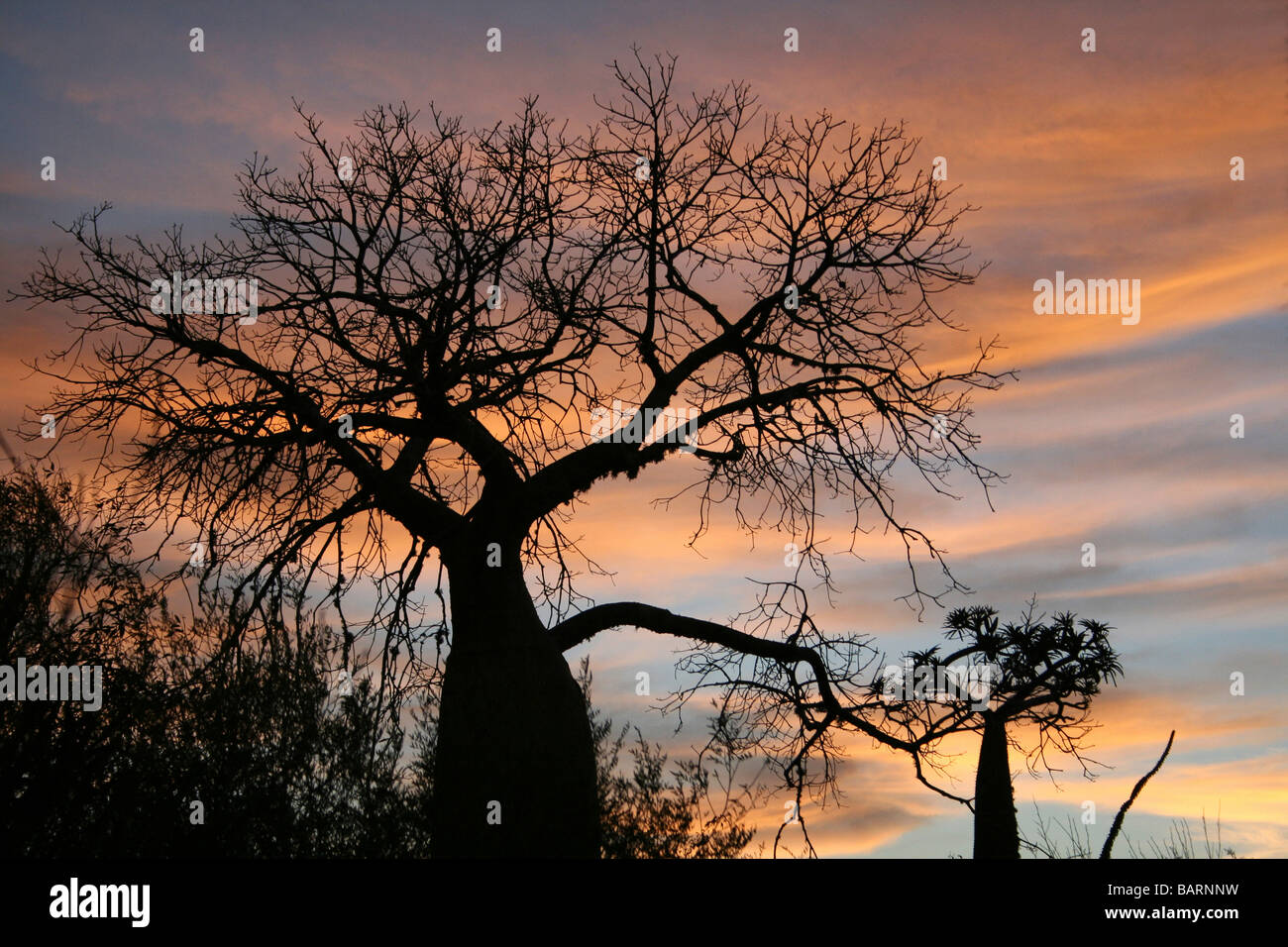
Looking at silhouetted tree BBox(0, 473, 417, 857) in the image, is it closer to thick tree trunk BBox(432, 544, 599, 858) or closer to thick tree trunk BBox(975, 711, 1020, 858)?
thick tree trunk BBox(432, 544, 599, 858)

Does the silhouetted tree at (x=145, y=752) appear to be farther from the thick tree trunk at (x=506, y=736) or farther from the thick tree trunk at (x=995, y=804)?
the thick tree trunk at (x=995, y=804)

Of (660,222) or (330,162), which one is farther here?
(660,222)

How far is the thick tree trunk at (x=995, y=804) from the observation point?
263 inches

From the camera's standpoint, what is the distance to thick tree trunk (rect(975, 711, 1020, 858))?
668cm

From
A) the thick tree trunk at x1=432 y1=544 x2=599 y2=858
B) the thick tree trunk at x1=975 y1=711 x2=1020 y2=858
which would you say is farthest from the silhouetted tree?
the thick tree trunk at x1=975 y1=711 x2=1020 y2=858

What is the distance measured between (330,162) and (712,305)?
99.5 inches

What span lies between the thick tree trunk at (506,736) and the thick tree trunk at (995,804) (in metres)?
2.31

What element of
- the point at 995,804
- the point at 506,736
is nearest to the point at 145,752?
the point at 506,736

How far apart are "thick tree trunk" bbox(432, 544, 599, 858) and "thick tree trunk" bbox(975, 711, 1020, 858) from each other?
231 centimetres
